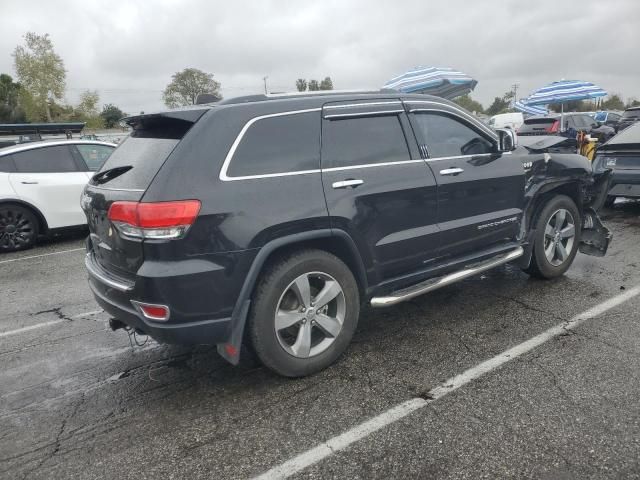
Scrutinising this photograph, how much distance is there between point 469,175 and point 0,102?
216 ft

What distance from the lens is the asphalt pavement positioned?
2504 millimetres

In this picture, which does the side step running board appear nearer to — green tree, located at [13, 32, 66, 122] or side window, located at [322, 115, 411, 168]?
side window, located at [322, 115, 411, 168]

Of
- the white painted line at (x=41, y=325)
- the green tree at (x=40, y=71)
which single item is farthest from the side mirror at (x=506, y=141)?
the green tree at (x=40, y=71)

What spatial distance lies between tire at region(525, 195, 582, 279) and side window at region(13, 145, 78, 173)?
22.6 ft

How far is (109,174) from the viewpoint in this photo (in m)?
3.37

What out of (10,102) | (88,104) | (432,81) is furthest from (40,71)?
(432,81)

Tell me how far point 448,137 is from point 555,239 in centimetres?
167

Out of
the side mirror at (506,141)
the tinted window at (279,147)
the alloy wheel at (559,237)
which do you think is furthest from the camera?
the alloy wheel at (559,237)

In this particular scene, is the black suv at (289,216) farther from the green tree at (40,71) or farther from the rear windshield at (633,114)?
→ the green tree at (40,71)

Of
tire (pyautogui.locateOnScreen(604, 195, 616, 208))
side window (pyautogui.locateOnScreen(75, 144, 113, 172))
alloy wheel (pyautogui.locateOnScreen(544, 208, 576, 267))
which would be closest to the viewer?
alloy wheel (pyautogui.locateOnScreen(544, 208, 576, 267))

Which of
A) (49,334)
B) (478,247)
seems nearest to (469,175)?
(478,247)

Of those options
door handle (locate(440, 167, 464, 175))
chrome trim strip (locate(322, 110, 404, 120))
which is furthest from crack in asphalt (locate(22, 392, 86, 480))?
door handle (locate(440, 167, 464, 175))

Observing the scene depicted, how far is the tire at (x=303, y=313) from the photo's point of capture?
3.04 metres

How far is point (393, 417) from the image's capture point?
2838 mm
